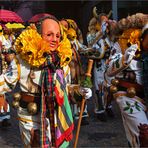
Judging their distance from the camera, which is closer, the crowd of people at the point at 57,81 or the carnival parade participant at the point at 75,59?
the crowd of people at the point at 57,81

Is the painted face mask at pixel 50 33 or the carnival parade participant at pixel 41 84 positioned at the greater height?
the painted face mask at pixel 50 33

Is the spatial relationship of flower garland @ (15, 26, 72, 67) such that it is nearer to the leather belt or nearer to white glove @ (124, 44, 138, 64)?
white glove @ (124, 44, 138, 64)

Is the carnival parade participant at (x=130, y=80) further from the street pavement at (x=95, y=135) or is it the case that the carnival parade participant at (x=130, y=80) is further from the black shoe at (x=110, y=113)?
the black shoe at (x=110, y=113)

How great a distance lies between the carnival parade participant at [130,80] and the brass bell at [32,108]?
0.96 metres

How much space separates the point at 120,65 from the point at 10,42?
380 cm

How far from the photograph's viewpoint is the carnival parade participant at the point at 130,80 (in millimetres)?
4055

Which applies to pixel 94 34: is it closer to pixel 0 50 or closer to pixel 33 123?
pixel 0 50

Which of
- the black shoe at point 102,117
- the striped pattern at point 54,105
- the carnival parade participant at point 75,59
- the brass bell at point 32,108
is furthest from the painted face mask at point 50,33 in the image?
the black shoe at point 102,117

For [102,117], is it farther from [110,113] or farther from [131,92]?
[131,92]

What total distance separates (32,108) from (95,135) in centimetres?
276

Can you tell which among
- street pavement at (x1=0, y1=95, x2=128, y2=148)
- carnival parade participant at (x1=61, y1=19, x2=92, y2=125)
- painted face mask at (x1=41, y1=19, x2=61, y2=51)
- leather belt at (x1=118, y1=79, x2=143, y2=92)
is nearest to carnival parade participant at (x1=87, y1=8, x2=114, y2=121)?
street pavement at (x1=0, y1=95, x2=128, y2=148)

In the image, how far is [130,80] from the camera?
4.24m

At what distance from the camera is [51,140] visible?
3.80m

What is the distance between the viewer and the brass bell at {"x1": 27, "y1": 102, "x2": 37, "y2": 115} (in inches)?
147
